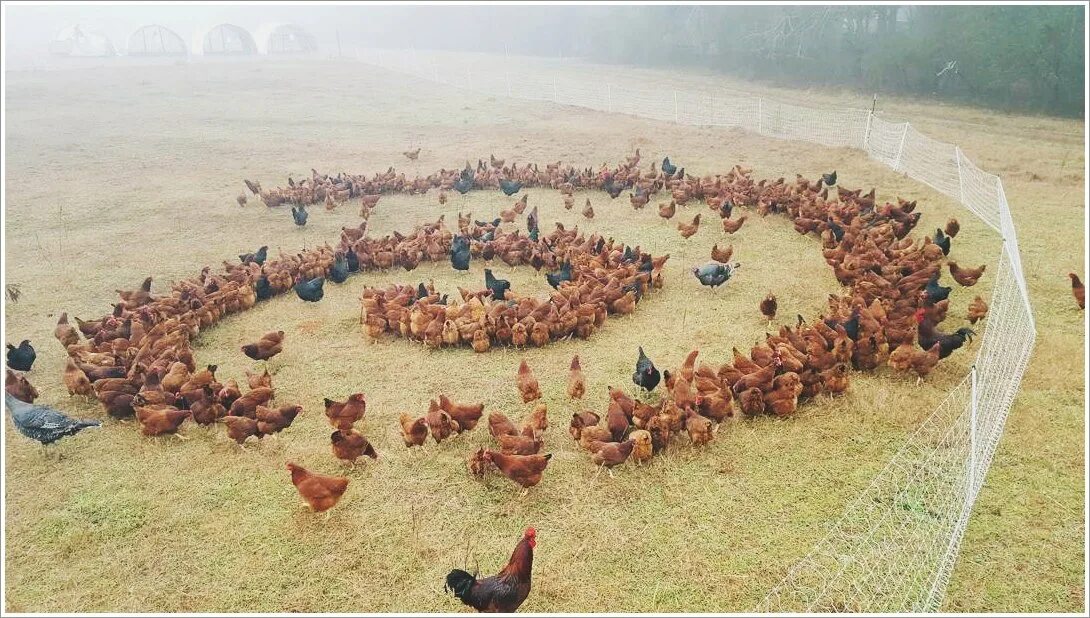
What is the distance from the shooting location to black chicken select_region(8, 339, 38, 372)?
25.7ft

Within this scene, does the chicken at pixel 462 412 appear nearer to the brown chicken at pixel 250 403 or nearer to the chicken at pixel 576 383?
the chicken at pixel 576 383

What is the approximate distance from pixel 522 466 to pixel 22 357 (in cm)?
689

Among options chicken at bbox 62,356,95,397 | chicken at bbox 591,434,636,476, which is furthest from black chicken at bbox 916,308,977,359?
chicken at bbox 62,356,95,397

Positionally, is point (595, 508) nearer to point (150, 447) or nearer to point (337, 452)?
point (337, 452)

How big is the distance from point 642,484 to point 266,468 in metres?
3.68

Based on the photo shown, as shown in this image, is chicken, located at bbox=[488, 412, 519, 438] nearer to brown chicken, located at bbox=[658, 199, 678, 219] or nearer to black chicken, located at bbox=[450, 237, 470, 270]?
black chicken, located at bbox=[450, 237, 470, 270]

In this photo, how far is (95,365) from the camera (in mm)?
7305

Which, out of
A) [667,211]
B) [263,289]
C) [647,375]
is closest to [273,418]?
[647,375]

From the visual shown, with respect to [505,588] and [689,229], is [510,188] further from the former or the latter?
[505,588]

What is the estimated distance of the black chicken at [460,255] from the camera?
11047 mm

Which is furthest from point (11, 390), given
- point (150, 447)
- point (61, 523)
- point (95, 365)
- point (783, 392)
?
point (783, 392)

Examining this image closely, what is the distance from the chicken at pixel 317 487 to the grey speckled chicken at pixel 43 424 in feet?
8.81

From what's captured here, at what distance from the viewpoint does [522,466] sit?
5.50 meters

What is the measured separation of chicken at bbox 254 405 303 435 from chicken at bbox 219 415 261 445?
0.18ft
